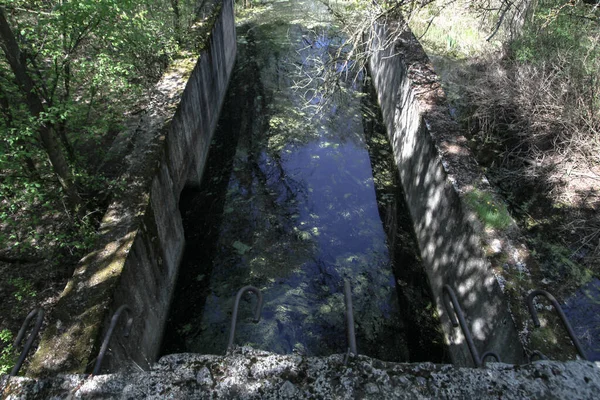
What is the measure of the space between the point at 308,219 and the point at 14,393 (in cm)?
607

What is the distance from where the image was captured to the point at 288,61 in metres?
14.4

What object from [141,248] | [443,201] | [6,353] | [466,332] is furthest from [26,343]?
[443,201]

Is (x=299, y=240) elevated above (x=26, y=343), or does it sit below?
below

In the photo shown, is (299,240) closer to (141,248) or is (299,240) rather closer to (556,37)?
(141,248)

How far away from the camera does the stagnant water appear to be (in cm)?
610

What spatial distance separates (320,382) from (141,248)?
3.45 meters

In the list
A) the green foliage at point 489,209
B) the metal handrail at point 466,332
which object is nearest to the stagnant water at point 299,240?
the green foliage at point 489,209

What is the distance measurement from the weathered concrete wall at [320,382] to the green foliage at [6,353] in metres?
2.31

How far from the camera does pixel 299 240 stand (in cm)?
769

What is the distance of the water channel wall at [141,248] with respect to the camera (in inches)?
156

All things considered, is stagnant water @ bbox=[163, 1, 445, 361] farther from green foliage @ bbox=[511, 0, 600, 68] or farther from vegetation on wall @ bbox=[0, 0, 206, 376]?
green foliage @ bbox=[511, 0, 600, 68]

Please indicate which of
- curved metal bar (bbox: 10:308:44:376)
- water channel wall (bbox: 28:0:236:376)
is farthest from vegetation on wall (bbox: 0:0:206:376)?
curved metal bar (bbox: 10:308:44:376)

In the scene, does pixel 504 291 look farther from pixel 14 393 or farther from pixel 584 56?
pixel 584 56

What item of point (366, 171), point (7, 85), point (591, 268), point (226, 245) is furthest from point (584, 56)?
point (7, 85)
